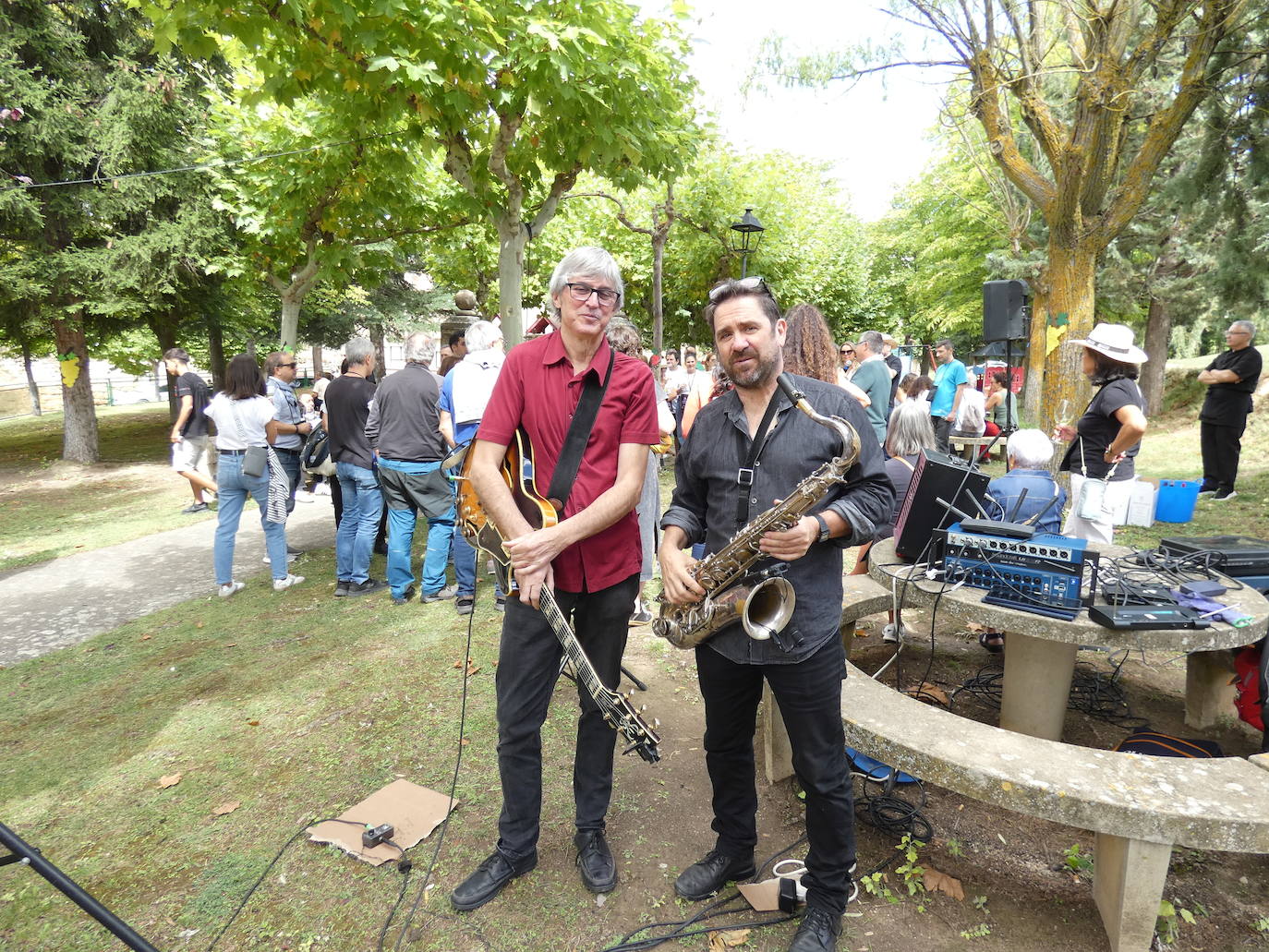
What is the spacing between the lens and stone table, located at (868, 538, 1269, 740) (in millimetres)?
2854

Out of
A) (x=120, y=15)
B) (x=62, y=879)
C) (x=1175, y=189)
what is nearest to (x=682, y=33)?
(x=1175, y=189)

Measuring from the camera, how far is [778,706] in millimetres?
3029

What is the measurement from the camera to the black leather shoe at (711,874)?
2.69 meters

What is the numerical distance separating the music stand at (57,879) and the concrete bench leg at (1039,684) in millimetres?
3841

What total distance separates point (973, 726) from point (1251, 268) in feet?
33.9

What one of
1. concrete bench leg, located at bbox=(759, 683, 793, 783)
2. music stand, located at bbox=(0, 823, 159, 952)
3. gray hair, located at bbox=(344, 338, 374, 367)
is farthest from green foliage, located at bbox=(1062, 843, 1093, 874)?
gray hair, located at bbox=(344, 338, 374, 367)

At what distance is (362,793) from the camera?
3.37 metres

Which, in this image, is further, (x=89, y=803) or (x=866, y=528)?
(x=89, y=803)

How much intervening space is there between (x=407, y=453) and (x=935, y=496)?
12.9 ft

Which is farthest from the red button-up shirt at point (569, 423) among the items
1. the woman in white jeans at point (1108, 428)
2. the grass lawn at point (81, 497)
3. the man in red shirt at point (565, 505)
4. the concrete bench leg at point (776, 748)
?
the grass lawn at point (81, 497)

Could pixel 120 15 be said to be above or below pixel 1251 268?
above

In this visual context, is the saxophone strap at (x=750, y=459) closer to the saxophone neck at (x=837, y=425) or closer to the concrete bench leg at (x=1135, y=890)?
the saxophone neck at (x=837, y=425)

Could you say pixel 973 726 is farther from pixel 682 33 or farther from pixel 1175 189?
pixel 1175 189

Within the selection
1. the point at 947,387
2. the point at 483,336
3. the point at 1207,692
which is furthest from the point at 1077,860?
the point at 947,387
